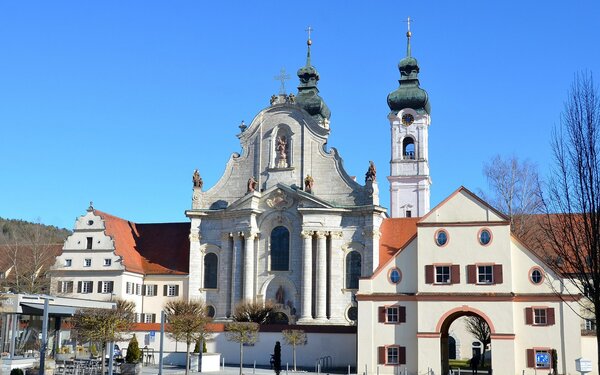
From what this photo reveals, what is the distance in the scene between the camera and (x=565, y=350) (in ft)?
165

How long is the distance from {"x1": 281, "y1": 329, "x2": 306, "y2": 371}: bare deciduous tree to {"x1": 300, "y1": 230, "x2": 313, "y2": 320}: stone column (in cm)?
991

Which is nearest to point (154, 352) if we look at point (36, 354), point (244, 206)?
point (36, 354)

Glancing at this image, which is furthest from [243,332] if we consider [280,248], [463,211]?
[280,248]

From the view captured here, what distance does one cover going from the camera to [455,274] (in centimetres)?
5269

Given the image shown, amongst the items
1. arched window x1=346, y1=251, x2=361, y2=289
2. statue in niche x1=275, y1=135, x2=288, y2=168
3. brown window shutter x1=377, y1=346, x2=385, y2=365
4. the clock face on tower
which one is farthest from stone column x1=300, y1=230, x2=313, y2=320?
the clock face on tower

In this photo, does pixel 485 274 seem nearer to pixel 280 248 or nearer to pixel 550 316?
pixel 550 316

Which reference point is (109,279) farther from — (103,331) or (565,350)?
(565,350)

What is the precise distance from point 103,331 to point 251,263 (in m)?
32.1

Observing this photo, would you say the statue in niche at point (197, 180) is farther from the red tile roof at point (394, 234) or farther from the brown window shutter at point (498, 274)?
the brown window shutter at point (498, 274)

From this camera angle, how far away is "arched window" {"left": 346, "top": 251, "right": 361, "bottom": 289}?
67.6m

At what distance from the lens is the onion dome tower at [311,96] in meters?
93.2

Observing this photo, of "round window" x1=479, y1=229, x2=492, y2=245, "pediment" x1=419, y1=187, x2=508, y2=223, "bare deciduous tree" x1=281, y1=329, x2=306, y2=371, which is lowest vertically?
"bare deciduous tree" x1=281, y1=329, x2=306, y2=371

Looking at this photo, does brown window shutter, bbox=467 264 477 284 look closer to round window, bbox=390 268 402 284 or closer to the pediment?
the pediment

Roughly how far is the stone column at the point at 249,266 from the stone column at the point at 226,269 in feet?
6.00
